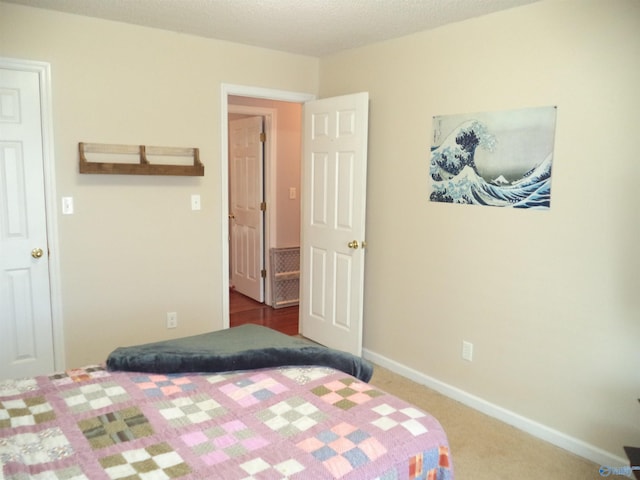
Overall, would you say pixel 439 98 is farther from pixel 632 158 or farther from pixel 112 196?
pixel 112 196

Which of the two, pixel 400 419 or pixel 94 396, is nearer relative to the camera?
pixel 400 419

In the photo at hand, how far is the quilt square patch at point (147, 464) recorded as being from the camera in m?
1.33

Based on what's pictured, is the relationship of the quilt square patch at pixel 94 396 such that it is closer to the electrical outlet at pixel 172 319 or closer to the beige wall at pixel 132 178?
the beige wall at pixel 132 178

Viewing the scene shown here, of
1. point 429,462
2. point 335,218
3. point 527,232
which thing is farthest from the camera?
point 335,218

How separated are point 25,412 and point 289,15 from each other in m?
2.47

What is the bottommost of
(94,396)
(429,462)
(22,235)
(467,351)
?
(467,351)

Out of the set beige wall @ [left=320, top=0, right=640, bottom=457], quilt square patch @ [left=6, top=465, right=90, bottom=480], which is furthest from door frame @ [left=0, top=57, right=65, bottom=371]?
beige wall @ [left=320, top=0, right=640, bottom=457]

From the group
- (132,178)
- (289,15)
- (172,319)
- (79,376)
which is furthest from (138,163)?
(79,376)

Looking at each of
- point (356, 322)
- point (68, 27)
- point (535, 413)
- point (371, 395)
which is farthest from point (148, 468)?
point (68, 27)

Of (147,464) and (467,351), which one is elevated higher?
(147,464)

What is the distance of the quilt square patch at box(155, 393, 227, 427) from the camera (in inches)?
64.5

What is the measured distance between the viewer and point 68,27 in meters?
3.03

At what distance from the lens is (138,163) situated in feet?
11.0

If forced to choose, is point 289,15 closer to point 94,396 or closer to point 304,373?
point 304,373
